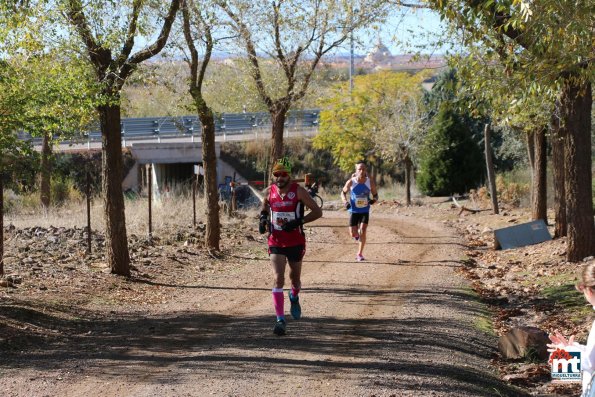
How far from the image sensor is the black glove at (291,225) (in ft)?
35.4

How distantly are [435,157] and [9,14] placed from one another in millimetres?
31280

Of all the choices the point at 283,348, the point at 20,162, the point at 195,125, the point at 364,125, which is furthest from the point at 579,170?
the point at 195,125

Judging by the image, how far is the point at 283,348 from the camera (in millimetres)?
9969

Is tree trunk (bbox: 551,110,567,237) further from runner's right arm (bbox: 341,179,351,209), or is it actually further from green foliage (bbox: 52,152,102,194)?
green foliage (bbox: 52,152,102,194)

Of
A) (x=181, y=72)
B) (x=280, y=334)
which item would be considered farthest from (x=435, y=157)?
(x=280, y=334)

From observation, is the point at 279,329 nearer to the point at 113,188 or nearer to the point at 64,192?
the point at 113,188

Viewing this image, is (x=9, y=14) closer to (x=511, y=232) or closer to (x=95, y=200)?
(x=511, y=232)

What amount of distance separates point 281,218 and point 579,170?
7173mm

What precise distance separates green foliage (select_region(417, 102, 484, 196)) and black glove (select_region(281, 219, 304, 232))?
30.6 metres

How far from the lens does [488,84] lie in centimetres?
1275

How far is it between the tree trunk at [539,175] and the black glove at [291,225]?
37.2 feet

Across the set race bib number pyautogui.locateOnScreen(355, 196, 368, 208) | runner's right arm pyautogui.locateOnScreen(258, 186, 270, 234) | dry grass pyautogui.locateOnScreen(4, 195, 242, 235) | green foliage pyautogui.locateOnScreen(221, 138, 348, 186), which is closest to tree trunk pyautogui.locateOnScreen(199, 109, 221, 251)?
dry grass pyautogui.locateOnScreen(4, 195, 242, 235)

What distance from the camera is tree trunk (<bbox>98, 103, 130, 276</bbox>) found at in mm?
15164

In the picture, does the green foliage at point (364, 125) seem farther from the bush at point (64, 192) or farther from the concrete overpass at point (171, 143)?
the bush at point (64, 192)
